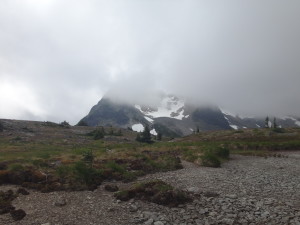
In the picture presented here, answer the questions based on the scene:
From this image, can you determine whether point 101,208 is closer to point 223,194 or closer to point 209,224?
point 209,224

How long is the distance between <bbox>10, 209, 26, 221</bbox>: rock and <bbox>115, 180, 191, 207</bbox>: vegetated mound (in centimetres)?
643

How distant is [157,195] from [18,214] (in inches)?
353

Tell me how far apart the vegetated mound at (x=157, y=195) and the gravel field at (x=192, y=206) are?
0.59 m

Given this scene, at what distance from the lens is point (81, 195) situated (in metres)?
23.1

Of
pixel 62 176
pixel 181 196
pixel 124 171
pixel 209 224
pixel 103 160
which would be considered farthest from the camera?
pixel 103 160

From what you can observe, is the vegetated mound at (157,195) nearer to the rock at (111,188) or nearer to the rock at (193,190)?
the rock at (193,190)

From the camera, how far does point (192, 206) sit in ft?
68.6

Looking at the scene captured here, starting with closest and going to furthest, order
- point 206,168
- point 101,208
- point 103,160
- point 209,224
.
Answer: point 209,224
point 101,208
point 206,168
point 103,160

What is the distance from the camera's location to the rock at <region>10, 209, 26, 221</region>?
18.4 m

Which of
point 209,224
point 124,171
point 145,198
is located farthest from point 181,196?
point 124,171

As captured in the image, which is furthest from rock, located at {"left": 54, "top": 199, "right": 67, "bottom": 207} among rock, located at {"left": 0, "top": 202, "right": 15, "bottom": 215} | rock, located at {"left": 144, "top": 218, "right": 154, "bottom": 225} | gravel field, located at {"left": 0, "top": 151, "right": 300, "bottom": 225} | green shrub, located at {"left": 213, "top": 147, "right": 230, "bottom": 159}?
green shrub, located at {"left": 213, "top": 147, "right": 230, "bottom": 159}

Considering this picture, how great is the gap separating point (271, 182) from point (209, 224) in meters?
11.7

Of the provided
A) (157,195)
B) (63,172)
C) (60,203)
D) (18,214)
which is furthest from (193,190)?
(18,214)

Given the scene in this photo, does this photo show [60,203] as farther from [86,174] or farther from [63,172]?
[63,172]
